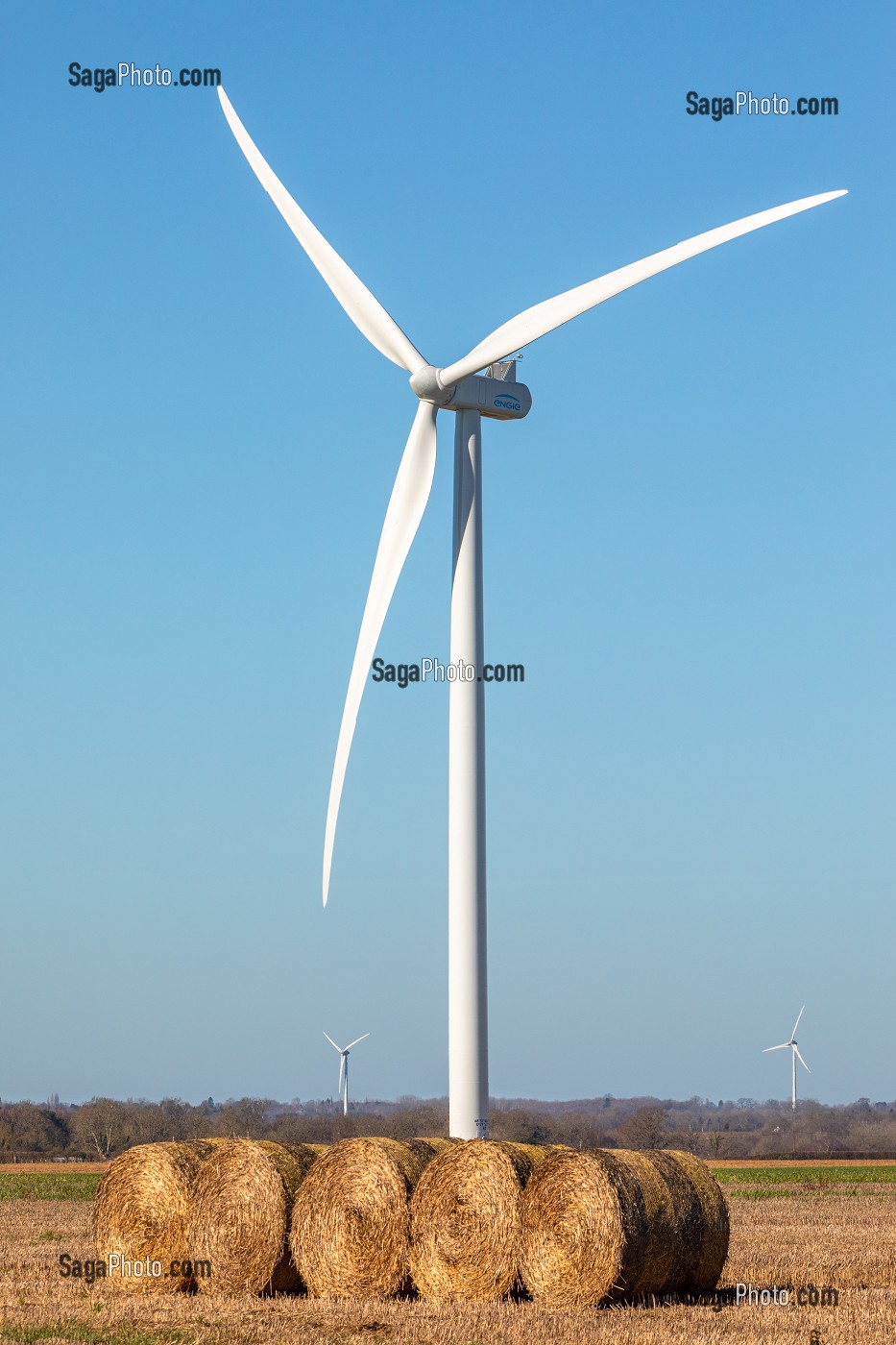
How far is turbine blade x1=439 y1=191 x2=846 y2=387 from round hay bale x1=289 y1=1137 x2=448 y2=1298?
12086 millimetres

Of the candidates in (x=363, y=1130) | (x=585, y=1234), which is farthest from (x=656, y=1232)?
(x=363, y=1130)

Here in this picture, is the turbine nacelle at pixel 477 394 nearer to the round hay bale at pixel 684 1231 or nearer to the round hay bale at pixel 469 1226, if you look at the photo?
the round hay bale at pixel 469 1226

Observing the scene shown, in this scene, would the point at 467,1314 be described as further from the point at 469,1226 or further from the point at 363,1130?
the point at 363,1130

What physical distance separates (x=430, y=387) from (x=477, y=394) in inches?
28.7

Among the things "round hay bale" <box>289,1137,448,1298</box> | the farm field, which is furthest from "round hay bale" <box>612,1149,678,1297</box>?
"round hay bale" <box>289,1137,448,1298</box>

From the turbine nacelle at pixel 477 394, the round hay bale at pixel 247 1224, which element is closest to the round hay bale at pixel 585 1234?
the round hay bale at pixel 247 1224

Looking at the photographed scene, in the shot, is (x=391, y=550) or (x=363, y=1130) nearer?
(x=391, y=550)

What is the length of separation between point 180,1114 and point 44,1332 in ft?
268

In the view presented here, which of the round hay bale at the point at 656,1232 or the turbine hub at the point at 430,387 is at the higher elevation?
the turbine hub at the point at 430,387

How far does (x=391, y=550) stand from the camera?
2645 cm

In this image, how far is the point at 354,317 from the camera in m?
28.2

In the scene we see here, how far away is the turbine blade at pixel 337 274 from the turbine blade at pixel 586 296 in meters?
1.05

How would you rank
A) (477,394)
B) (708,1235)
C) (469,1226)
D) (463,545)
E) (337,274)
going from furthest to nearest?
(337,274)
(477,394)
(463,545)
(708,1235)
(469,1226)

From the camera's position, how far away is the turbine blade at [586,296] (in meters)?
23.5
